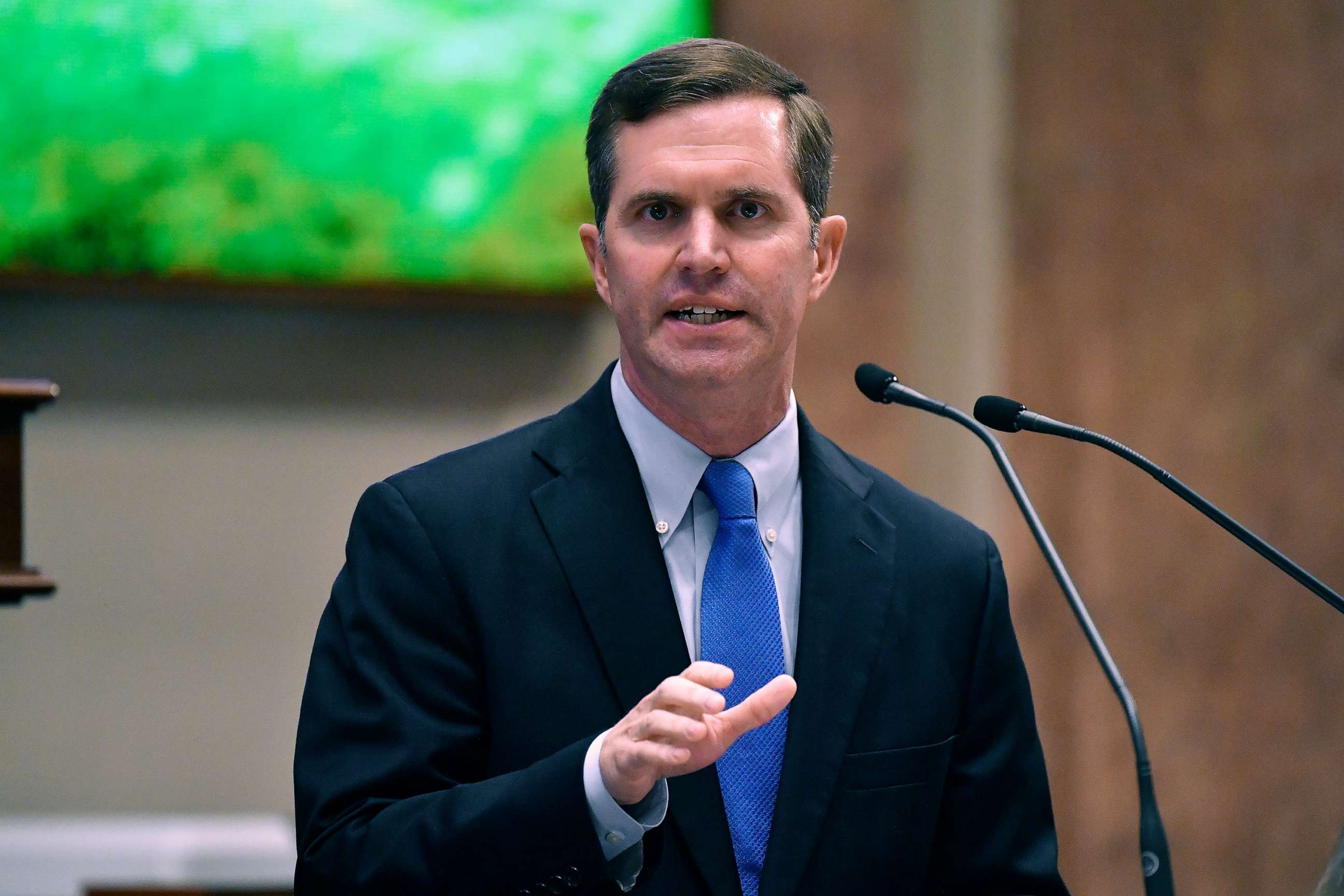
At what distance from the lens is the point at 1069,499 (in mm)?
3039

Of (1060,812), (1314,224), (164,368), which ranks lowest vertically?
(1060,812)

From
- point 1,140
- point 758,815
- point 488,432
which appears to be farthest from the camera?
point 488,432

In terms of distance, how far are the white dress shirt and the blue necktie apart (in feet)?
0.07

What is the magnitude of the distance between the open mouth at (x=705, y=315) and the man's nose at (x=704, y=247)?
0.04 meters

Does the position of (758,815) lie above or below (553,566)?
below

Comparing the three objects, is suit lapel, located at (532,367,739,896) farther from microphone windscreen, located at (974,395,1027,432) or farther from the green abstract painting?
the green abstract painting

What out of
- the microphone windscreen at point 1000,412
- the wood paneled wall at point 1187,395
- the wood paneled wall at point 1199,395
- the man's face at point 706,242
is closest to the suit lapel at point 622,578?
the man's face at point 706,242

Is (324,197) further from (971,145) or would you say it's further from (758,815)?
(758,815)

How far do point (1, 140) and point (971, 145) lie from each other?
6.51 feet

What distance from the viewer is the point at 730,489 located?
A: 4.87ft

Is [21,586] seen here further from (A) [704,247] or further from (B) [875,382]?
(B) [875,382]

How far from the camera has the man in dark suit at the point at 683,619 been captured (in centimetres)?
130

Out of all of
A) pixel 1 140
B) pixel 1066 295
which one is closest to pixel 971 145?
pixel 1066 295

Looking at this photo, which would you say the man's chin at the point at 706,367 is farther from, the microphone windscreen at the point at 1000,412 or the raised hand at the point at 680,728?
the raised hand at the point at 680,728
